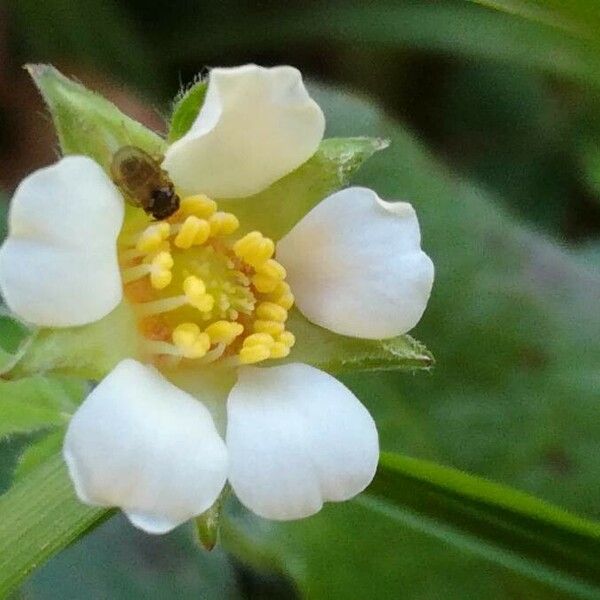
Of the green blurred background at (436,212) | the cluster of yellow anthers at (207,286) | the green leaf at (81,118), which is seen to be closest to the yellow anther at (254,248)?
the cluster of yellow anthers at (207,286)

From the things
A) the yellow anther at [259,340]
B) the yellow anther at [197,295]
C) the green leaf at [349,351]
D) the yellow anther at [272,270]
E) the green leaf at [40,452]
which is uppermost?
the yellow anther at [197,295]

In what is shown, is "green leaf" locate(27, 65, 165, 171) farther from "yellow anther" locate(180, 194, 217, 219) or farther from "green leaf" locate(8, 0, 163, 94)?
"green leaf" locate(8, 0, 163, 94)

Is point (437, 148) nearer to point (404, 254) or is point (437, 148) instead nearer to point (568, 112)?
point (568, 112)

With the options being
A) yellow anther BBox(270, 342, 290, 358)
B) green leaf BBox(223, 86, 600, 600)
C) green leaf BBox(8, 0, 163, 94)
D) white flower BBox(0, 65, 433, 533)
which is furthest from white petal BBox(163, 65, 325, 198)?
green leaf BBox(8, 0, 163, 94)

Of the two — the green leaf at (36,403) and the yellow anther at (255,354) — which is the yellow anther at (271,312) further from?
the green leaf at (36,403)

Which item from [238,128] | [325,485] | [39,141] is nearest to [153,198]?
[238,128]

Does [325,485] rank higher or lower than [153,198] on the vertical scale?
lower

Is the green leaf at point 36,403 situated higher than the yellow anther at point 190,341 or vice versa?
the yellow anther at point 190,341
